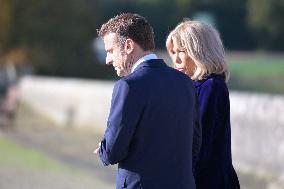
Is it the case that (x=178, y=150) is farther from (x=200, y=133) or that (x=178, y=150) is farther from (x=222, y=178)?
(x=222, y=178)

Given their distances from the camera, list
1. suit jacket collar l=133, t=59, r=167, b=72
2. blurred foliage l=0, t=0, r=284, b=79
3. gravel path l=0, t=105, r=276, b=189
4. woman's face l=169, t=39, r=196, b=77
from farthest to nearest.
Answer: blurred foliage l=0, t=0, r=284, b=79 < gravel path l=0, t=105, r=276, b=189 < woman's face l=169, t=39, r=196, b=77 < suit jacket collar l=133, t=59, r=167, b=72

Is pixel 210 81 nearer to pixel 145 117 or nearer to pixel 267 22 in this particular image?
pixel 145 117

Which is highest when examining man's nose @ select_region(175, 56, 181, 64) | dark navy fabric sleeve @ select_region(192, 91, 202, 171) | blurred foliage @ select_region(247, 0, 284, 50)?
man's nose @ select_region(175, 56, 181, 64)

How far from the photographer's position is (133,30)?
4.15m

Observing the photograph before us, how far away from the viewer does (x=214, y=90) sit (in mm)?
4684

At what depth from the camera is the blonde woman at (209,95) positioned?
4660 millimetres

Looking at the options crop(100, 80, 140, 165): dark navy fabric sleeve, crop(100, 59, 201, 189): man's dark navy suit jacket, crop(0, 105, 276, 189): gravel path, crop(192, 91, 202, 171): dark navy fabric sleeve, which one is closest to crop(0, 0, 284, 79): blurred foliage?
crop(0, 105, 276, 189): gravel path

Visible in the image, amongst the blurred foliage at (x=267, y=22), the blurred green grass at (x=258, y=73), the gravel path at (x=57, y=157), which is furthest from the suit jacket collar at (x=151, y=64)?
the blurred foliage at (x=267, y=22)

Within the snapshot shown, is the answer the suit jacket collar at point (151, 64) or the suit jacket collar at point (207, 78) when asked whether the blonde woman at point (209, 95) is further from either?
the suit jacket collar at point (151, 64)

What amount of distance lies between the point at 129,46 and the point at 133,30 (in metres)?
0.08

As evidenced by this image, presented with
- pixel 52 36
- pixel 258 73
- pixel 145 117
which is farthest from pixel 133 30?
pixel 258 73

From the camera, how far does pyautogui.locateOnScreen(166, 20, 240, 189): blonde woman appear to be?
466cm

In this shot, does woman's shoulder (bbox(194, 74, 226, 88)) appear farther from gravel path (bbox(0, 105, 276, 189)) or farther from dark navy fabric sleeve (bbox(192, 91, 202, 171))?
gravel path (bbox(0, 105, 276, 189))

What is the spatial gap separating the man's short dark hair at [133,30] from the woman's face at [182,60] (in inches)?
22.1
